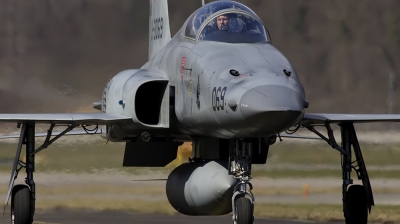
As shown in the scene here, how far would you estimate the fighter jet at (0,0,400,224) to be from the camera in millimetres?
11000

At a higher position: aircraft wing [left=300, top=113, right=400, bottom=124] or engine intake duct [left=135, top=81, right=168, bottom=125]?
engine intake duct [left=135, top=81, right=168, bottom=125]

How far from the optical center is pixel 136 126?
43.0 feet

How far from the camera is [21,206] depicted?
542 inches

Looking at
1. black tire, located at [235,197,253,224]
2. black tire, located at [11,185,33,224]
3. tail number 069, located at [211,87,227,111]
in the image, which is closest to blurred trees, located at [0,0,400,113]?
black tire, located at [11,185,33,224]

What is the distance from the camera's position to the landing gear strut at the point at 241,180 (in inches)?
456

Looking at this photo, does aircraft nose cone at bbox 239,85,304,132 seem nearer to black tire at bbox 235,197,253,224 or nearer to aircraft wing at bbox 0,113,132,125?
black tire at bbox 235,197,253,224

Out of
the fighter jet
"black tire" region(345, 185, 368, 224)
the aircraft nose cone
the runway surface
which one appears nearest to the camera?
the aircraft nose cone

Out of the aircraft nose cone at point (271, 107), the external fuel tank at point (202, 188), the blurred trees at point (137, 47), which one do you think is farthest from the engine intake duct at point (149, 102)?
the blurred trees at point (137, 47)

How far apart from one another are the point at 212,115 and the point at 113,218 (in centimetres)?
679

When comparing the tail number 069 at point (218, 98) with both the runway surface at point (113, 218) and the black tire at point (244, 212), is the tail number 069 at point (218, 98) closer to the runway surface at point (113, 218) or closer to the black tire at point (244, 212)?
the black tire at point (244, 212)

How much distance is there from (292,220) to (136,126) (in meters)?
4.98

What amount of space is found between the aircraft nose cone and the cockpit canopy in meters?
1.71

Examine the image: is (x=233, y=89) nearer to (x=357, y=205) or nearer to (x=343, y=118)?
(x=343, y=118)

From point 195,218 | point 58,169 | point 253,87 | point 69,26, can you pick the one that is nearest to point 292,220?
point 195,218
